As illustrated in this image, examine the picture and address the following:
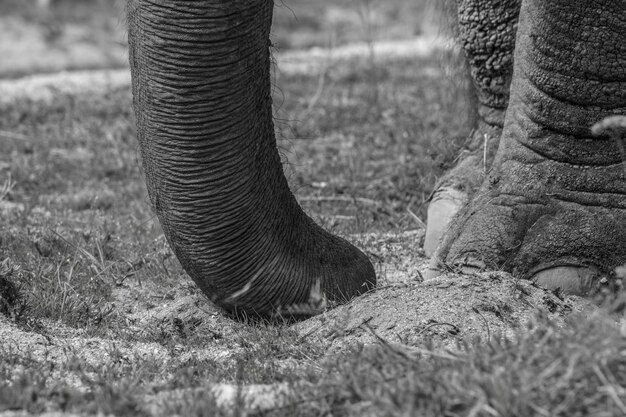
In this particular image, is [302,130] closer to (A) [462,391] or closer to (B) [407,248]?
(B) [407,248]

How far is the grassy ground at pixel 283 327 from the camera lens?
2385mm

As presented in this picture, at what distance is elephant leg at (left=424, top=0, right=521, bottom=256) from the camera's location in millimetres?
4340

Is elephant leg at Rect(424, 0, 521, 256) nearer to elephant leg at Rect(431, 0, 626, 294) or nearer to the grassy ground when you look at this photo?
the grassy ground

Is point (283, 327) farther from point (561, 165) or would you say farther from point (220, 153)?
point (561, 165)

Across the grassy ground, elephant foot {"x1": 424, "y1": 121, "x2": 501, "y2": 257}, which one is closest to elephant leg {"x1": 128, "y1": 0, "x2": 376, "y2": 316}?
the grassy ground

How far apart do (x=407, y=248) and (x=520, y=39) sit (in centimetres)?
127

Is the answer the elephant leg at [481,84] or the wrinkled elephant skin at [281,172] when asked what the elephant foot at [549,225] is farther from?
the elephant leg at [481,84]

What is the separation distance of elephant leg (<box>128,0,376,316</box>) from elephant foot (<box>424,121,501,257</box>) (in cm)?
98

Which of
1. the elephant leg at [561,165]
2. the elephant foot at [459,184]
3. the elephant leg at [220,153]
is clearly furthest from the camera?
the elephant foot at [459,184]

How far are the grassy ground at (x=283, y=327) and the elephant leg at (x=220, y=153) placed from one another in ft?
0.69

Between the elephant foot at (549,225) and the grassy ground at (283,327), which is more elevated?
the elephant foot at (549,225)

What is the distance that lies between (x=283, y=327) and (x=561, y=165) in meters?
1.13

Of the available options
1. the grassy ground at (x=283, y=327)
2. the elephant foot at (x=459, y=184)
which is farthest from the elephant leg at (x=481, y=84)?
the grassy ground at (x=283, y=327)

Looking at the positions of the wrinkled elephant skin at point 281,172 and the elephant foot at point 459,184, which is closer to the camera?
the wrinkled elephant skin at point 281,172
